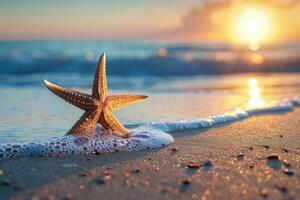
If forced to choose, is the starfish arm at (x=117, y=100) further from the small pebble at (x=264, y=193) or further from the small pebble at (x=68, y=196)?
the small pebble at (x=264, y=193)

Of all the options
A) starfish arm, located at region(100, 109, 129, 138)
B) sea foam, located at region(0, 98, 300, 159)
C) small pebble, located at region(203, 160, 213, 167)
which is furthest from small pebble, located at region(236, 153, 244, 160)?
starfish arm, located at region(100, 109, 129, 138)

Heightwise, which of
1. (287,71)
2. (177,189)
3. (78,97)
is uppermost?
(287,71)

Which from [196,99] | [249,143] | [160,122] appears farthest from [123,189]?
[196,99]

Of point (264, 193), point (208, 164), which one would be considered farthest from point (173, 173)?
point (264, 193)

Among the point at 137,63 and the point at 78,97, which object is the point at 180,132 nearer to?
the point at 78,97

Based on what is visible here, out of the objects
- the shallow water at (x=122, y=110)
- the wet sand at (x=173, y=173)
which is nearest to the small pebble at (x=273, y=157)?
the wet sand at (x=173, y=173)

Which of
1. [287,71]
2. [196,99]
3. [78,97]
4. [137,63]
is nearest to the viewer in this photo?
[78,97]

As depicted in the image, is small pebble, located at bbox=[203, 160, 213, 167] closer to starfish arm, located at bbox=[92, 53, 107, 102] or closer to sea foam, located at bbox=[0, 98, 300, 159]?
sea foam, located at bbox=[0, 98, 300, 159]
